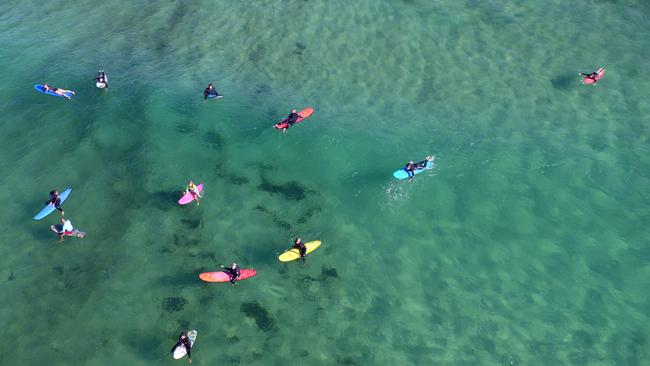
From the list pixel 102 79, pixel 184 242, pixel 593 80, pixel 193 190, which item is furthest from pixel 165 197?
pixel 593 80

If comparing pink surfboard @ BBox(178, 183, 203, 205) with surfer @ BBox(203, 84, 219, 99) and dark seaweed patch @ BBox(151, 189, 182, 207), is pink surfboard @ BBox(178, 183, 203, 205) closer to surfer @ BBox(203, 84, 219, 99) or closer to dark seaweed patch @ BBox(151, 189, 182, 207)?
dark seaweed patch @ BBox(151, 189, 182, 207)

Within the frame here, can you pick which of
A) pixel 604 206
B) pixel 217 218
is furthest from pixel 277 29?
pixel 604 206

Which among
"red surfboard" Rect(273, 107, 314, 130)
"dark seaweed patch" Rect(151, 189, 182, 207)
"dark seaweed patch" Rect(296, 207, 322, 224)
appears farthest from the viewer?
"red surfboard" Rect(273, 107, 314, 130)

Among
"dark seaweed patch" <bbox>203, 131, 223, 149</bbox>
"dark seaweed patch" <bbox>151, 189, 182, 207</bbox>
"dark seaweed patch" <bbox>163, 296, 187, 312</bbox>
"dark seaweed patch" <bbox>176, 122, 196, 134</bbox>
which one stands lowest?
"dark seaweed patch" <bbox>163, 296, 187, 312</bbox>

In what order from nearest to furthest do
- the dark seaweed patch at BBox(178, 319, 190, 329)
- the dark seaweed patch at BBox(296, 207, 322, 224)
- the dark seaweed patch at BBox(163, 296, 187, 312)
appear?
1. the dark seaweed patch at BBox(178, 319, 190, 329)
2. the dark seaweed patch at BBox(163, 296, 187, 312)
3. the dark seaweed patch at BBox(296, 207, 322, 224)

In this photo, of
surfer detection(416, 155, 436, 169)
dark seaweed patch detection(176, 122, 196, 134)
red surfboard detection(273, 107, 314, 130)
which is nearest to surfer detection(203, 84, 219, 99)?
dark seaweed patch detection(176, 122, 196, 134)

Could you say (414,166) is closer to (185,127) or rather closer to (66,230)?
(185,127)
